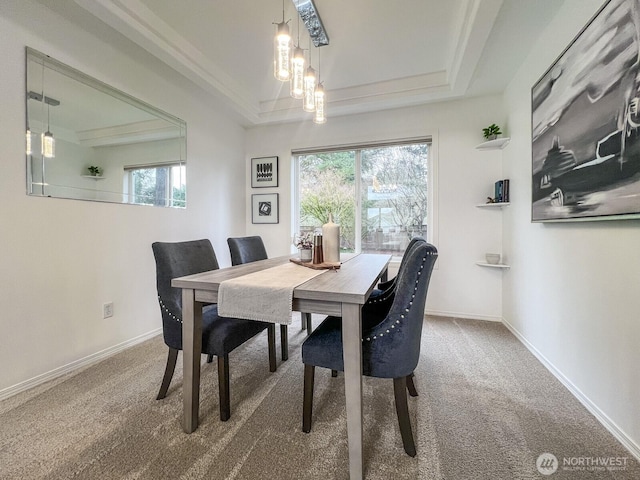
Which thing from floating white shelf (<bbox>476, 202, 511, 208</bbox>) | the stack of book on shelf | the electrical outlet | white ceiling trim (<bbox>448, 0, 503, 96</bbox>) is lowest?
the electrical outlet

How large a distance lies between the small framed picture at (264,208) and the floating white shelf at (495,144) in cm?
252

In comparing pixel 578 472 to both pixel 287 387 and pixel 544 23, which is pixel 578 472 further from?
pixel 544 23

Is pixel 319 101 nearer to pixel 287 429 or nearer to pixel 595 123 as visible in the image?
pixel 595 123

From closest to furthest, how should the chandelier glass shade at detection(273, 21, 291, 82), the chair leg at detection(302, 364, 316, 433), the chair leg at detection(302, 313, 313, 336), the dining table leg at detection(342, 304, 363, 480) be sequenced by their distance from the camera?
the dining table leg at detection(342, 304, 363, 480) → the chair leg at detection(302, 364, 316, 433) → the chandelier glass shade at detection(273, 21, 291, 82) → the chair leg at detection(302, 313, 313, 336)

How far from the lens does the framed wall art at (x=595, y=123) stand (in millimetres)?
1183

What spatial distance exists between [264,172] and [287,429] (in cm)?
320

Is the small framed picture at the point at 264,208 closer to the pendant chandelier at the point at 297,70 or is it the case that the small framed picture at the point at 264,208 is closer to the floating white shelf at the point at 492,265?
the pendant chandelier at the point at 297,70

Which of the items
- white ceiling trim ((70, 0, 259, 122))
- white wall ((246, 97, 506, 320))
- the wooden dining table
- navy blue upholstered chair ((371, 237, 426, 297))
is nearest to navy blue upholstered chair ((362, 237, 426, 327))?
navy blue upholstered chair ((371, 237, 426, 297))

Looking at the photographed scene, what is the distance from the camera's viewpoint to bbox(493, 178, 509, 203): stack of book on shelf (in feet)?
8.90

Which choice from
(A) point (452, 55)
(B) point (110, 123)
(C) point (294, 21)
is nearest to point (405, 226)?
(A) point (452, 55)

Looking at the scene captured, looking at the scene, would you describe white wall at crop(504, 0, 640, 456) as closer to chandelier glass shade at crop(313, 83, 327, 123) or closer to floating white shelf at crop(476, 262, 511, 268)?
floating white shelf at crop(476, 262, 511, 268)

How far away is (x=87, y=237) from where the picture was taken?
6.64 feet

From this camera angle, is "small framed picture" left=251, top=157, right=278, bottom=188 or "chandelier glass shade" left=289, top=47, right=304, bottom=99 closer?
"chandelier glass shade" left=289, top=47, right=304, bottom=99

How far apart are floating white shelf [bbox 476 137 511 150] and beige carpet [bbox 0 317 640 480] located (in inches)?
80.1
